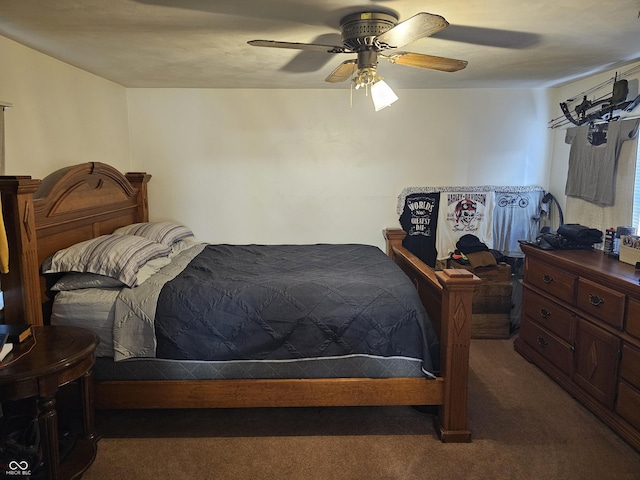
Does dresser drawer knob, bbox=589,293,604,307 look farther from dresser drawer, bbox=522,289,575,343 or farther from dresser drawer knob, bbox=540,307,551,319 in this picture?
dresser drawer knob, bbox=540,307,551,319

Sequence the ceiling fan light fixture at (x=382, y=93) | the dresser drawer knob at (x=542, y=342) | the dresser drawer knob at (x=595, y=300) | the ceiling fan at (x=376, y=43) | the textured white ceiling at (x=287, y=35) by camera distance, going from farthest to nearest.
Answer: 1. the dresser drawer knob at (x=542, y=342)
2. the dresser drawer knob at (x=595, y=300)
3. the ceiling fan light fixture at (x=382, y=93)
4. the textured white ceiling at (x=287, y=35)
5. the ceiling fan at (x=376, y=43)

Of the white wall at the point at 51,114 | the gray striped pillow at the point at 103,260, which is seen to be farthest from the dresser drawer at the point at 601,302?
the white wall at the point at 51,114

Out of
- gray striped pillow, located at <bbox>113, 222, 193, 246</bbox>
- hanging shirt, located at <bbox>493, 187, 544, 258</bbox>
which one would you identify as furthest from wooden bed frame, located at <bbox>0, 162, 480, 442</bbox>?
hanging shirt, located at <bbox>493, 187, 544, 258</bbox>

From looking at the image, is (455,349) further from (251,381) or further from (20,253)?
(20,253)

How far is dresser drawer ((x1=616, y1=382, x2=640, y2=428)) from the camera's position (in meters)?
2.22

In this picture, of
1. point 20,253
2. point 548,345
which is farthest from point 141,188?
point 548,345

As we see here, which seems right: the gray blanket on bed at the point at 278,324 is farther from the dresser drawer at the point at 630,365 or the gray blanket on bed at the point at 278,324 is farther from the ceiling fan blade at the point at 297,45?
the ceiling fan blade at the point at 297,45

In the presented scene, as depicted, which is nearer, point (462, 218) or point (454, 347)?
point (454, 347)

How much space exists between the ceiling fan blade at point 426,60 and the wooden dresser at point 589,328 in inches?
55.7

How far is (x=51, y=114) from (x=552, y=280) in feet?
11.1

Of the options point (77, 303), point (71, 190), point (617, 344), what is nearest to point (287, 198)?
point (71, 190)

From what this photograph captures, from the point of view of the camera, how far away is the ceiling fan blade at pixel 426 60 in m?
2.13

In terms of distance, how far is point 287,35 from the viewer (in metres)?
→ 2.26

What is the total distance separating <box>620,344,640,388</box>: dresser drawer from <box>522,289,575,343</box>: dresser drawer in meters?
0.42
